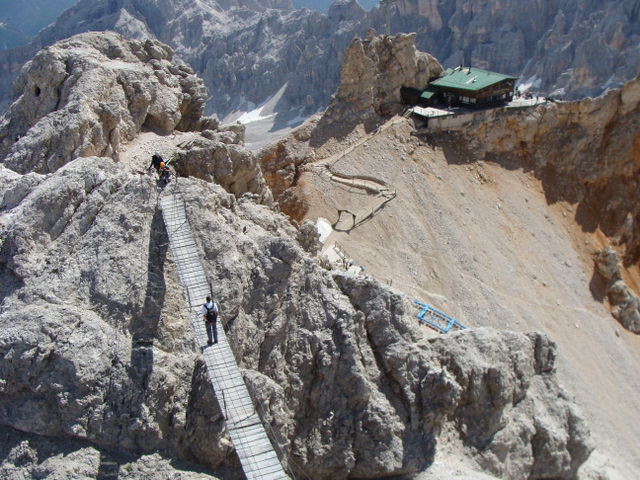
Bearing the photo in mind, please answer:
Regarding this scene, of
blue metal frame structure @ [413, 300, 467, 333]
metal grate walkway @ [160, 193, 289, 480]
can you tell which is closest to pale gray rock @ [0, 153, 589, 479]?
metal grate walkway @ [160, 193, 289, 480]

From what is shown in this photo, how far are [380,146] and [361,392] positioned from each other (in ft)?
112

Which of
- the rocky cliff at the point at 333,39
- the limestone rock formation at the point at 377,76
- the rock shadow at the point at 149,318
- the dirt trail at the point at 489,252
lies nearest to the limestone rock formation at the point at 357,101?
the limestone rock formation at the point at 377,76

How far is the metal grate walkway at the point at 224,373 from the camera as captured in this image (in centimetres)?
1451

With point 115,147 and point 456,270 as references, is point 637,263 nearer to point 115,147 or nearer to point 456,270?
point 456,270

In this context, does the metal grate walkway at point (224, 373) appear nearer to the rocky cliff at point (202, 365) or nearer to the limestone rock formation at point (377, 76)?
the rocky cliff at point (202, 365)

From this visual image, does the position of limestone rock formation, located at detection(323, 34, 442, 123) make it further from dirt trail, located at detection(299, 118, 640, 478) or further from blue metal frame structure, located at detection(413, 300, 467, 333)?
blue metal frame structure, located at detection(413, 300, 467, 333)

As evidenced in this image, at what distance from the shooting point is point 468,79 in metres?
53.7

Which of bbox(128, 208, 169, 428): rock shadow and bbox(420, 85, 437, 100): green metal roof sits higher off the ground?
bbox(128, 208, 169, 428): rock shadow

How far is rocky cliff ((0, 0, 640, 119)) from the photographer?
110 metres

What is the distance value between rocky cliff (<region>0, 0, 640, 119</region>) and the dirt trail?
6222 cm

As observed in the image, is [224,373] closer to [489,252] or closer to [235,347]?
[235,347]

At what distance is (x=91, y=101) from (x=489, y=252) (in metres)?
28.2

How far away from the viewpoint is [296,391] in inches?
723

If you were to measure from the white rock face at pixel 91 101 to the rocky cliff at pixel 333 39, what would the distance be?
81.6m
